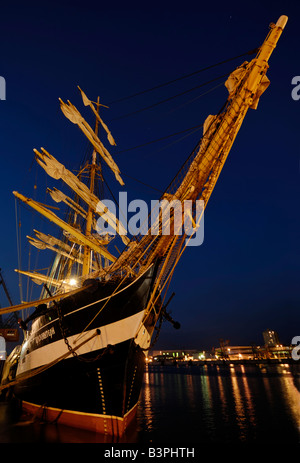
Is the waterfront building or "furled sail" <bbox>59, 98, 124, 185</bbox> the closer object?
"furled sail" <bbox>59, 98, 124, 185</bbox>

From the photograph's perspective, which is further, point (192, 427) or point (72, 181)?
point (72, 181)

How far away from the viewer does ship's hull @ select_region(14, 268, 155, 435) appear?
7.31 m

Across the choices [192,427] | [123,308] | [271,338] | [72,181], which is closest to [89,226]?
[72,181]

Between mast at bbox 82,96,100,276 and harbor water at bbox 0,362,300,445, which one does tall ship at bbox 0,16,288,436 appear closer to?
harbor water at bbox 0,362,300,445

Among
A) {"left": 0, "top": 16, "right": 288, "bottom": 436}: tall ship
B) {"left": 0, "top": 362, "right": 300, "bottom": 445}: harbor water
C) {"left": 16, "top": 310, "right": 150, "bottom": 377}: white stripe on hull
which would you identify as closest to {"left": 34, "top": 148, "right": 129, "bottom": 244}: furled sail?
{"left": 0, "top": 16, "right": 288, "bottom": 436}: tall ship

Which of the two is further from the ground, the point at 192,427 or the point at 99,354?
the point at 99,354

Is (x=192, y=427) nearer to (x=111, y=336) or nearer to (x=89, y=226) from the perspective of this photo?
(x=111, y=336)

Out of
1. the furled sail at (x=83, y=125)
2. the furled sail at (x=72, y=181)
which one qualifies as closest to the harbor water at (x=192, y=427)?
the furled sail at (x=72, y=181)

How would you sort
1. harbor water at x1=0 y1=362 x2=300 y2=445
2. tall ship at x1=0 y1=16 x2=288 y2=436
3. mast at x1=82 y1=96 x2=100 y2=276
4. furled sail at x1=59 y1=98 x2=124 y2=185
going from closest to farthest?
tall ship at x1=0 y1=16 x2=288 y2=436 → harbor water at x1=0 y1=362 x2=300 y2=445 → furled sail at x1=59 y1=98 x2=124 y2=185 → mast at x1=82 y1=96 x2=100 y2=276

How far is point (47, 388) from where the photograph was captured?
9125 millimetres

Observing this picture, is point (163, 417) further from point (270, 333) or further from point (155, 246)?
point (270, 333)

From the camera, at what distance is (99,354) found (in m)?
7.53

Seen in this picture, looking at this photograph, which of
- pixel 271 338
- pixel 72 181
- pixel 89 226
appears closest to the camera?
pixel 72 181
